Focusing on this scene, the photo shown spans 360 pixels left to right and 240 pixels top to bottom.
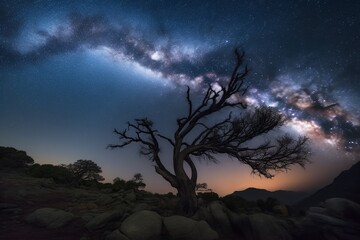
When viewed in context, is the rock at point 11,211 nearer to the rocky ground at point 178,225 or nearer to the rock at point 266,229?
the rocky ground at point 178,225

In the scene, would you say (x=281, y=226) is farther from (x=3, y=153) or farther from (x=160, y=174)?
(x=3, y=153)

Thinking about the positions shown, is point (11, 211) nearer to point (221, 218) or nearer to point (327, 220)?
point (221, 218)

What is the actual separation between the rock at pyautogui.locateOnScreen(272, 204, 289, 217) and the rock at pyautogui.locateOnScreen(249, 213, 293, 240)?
671cm

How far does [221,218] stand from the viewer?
48.1 feet

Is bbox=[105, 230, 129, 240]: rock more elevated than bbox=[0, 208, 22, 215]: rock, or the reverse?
bbox=[0, 208, 22, 215]: rock

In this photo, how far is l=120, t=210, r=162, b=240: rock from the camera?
11836 millimetres

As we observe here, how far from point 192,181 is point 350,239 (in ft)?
27.2

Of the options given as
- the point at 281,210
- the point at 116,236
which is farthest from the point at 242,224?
the point at 281,210

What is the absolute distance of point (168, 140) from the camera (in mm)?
18000

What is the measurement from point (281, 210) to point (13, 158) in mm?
32681

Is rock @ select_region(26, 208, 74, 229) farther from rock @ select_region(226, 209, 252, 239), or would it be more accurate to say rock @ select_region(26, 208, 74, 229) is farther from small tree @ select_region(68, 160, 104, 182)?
small tree @ select_region(68, 160, 104, 182)

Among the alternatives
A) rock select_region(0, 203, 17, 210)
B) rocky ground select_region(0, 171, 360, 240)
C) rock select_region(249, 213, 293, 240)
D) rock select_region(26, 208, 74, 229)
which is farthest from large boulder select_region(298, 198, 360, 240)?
rock select_region(0, 203, 17, 210)

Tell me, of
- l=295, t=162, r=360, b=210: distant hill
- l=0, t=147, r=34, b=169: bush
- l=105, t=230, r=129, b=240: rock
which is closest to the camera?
l=105, t=230, r=129, b=240: rock

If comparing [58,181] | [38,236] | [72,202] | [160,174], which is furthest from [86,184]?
[38,236]
